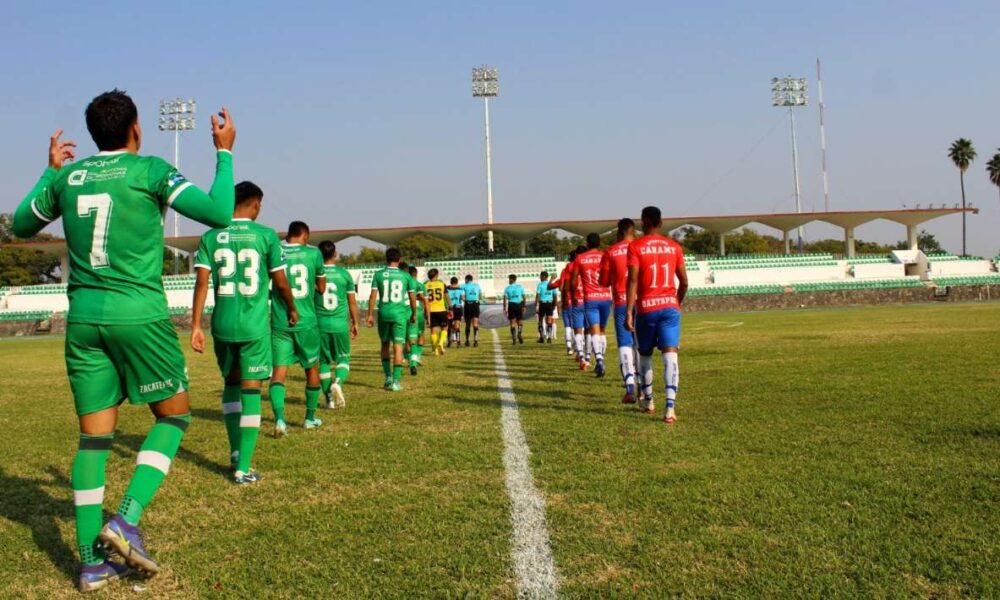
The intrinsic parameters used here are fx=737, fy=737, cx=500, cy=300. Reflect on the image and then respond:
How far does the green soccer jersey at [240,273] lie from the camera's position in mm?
5383

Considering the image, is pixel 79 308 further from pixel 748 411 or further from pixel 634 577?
pixel 748 411

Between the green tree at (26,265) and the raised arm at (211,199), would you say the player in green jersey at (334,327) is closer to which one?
the raised arm at (211,199)

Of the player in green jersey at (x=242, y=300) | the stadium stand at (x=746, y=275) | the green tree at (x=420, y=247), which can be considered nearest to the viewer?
the player in green jersey at (x=242, y=300)

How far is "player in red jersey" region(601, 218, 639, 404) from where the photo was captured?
8.23 m

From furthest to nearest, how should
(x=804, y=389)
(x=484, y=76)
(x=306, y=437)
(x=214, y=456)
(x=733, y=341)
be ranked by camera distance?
Answer: (x=484, y=76), (x=733, y=341), (x=804, y=389), (x=306, y=437), (x=214, y=456)

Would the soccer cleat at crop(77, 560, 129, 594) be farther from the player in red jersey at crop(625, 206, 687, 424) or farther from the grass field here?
the player in red jersey at crop(625, 206, 687, 424)

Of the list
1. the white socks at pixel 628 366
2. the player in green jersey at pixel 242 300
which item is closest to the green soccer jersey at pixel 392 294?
the white socks at pixel 628 366

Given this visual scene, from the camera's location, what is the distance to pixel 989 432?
18.2 ft

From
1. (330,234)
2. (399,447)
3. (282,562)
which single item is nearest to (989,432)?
(399,447)

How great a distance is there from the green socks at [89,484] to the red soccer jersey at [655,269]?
200 inches

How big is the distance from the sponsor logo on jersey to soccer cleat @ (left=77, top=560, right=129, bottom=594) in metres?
0.76

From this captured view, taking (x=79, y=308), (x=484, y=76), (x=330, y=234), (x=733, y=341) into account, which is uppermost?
(x=484, y=76)

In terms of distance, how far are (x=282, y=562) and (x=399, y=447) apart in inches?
102

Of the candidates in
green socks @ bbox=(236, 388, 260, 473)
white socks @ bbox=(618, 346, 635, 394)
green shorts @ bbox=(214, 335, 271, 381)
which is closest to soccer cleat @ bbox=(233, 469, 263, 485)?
green socks @ bbox=(236, 388, 260, 473)
